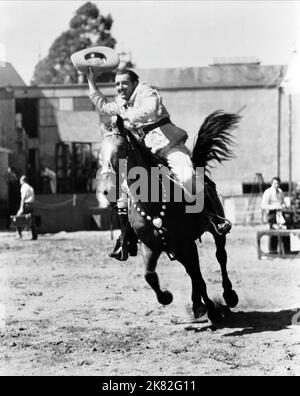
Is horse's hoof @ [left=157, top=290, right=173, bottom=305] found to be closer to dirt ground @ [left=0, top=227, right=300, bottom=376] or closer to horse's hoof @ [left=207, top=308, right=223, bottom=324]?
dirt ground @ [left=0, top=227, right=300, bottom=376]

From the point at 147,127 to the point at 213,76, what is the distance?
25982mm

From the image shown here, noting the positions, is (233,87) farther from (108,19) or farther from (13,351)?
(13,351)

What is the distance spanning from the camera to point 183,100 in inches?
1252

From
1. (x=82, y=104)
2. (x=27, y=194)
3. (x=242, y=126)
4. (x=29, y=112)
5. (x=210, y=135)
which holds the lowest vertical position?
(x=242, y=126)

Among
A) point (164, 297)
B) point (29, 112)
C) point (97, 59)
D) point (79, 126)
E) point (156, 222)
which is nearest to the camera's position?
point (156, 222)

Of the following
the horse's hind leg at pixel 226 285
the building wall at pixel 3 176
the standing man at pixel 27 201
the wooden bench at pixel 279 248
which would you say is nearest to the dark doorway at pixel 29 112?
the building wall at pixel 3 176

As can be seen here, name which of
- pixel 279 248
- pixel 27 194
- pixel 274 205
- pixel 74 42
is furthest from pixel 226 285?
pixel 74 42

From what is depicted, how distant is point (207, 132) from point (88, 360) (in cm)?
313

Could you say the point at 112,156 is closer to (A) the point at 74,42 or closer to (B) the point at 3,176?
(B) the point at 3,176

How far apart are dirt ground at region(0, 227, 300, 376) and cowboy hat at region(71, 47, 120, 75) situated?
2.77m

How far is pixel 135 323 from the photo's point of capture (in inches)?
310

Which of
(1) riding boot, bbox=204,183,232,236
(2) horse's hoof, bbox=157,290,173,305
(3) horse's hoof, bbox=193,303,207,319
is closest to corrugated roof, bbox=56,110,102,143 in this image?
(1) riding boot, bbox=204,183,232,236

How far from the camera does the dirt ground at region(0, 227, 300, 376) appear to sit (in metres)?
6.02
